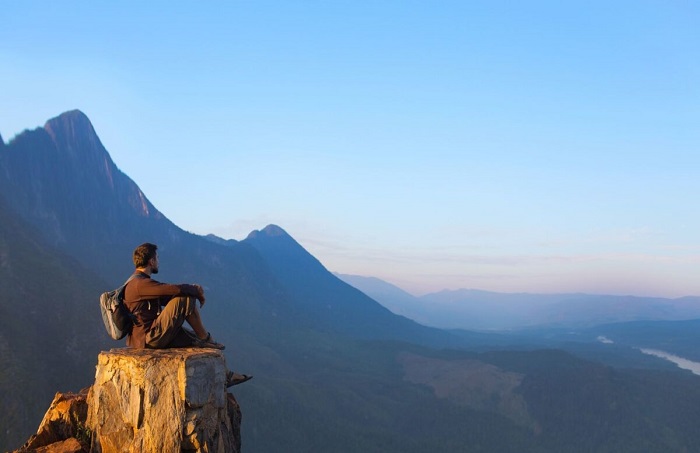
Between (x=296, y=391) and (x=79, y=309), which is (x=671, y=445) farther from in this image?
(x=79, y=309)

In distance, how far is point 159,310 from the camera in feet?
51.6

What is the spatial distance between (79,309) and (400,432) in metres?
121

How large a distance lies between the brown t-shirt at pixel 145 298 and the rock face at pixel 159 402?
Answer: 885mm

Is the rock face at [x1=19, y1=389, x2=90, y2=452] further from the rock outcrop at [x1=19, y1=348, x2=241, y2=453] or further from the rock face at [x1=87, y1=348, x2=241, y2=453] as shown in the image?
the rock face at [x1=87, y1=348, x2=241, y2=453]

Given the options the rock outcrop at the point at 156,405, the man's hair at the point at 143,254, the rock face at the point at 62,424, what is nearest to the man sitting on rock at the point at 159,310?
the man's hair at the point at 143,254

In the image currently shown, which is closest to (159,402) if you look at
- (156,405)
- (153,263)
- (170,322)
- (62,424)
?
(156,405)

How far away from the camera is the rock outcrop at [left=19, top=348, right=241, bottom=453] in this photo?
1316cm

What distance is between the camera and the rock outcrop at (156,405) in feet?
43.2

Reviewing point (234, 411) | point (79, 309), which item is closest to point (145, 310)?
point (234, 411)

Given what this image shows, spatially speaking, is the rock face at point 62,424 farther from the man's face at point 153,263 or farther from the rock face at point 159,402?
the man's face at point 153,263

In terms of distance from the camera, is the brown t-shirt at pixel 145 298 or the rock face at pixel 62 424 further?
the rock face at pixel 62 424

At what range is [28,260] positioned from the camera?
13650cm

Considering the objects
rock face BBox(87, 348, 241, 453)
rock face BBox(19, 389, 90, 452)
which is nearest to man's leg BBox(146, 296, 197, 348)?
rock face BBox(87, 348, 241, 453)

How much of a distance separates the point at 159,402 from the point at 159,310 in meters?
3.25
